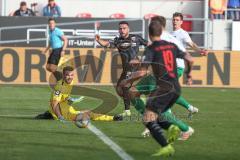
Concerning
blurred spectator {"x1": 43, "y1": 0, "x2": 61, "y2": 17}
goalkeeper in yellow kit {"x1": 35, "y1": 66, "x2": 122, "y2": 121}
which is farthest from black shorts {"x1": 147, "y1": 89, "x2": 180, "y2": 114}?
blurred spectator {"x1": 43, "y1": 0, "x2": 61, "y2": 17}

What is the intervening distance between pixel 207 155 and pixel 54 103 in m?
4.49

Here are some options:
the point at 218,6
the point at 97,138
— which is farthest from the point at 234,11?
the point at 97,138

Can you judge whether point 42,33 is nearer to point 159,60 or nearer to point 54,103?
point 54,103

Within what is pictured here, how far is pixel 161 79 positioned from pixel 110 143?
1.50 m

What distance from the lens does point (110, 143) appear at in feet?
39.2

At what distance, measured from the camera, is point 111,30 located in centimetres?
2822

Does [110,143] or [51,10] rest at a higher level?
[51,10]

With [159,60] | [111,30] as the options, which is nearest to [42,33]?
[111,30]

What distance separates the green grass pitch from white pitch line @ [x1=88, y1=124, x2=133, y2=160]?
8 cm

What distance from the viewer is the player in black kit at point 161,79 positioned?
10.7m

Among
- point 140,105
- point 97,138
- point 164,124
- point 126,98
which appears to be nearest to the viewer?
point 164,124

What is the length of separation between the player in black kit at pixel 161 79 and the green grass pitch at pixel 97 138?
0.31 meters

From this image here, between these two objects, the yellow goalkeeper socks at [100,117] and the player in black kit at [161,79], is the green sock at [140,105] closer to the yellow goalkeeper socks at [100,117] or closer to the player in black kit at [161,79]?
the yellow goalkeeper socks at [100,117]

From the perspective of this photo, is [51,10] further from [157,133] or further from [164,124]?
[157,133]
